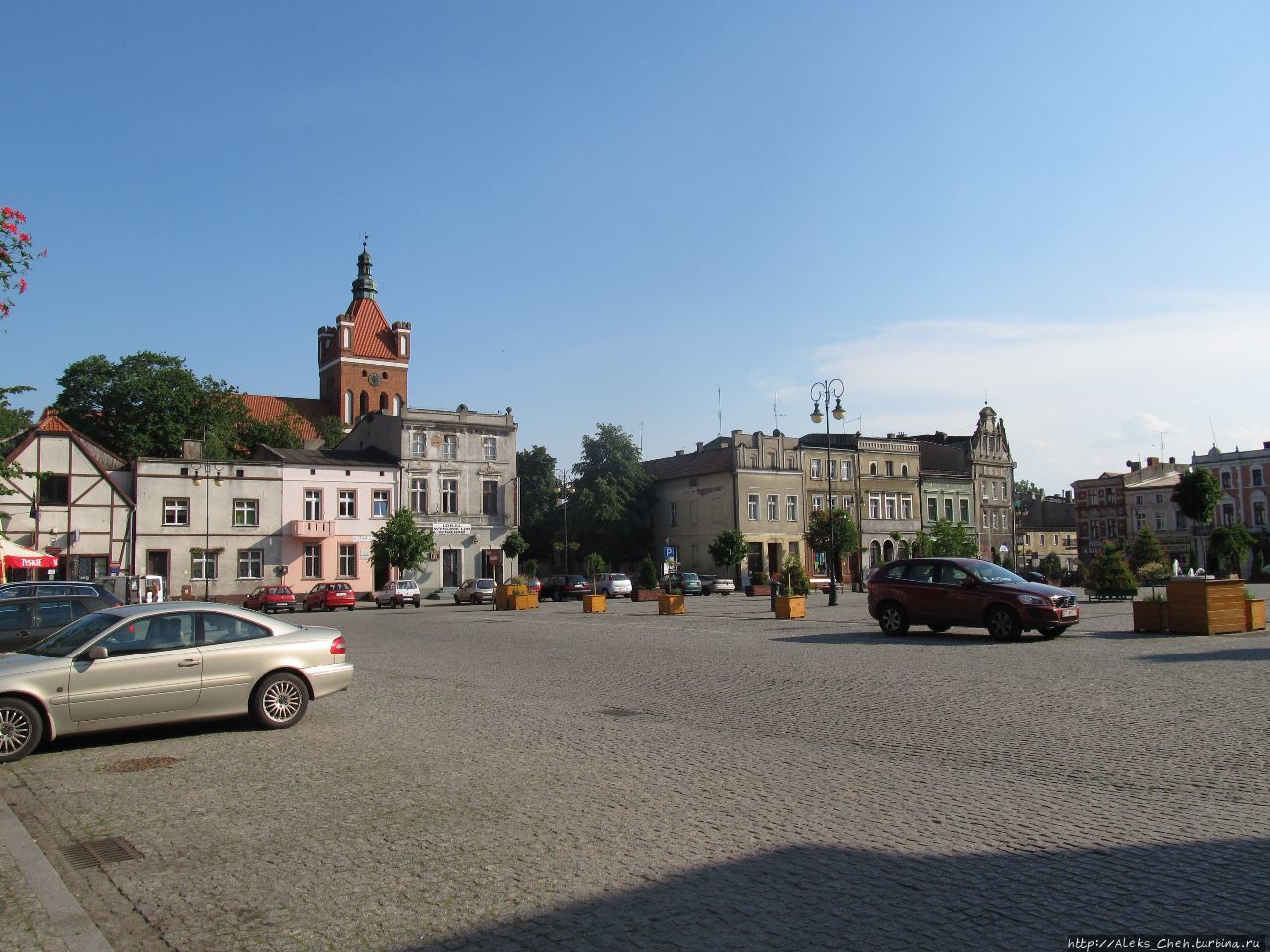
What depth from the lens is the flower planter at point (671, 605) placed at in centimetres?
3453

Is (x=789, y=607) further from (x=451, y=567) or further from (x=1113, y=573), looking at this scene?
(x=451, y=567)

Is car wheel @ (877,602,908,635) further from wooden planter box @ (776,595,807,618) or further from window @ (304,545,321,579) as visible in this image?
window @ (304,545,321,579)

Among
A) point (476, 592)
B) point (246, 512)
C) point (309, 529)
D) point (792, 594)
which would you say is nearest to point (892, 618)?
point (792, 594)

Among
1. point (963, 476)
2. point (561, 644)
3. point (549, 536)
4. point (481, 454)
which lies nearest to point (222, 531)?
point (481, 454)

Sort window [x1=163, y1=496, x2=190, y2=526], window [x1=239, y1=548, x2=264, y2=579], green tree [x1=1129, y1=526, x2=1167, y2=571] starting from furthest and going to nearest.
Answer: window [x1=239, y1=548, x2=264, y2=579], window [x1=163, y1=496, x2=190, y2=526], green tree [x1=1129, y1=526, x2=1167, y2=571]

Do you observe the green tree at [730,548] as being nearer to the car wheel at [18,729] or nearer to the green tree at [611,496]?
the green tree at [611,496]

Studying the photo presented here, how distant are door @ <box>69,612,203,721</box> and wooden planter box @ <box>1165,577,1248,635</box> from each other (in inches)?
773

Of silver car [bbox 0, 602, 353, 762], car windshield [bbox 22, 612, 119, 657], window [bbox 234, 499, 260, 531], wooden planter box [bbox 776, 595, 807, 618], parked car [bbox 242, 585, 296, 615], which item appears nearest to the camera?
silver car [bbox 0, 602, 353, 762]

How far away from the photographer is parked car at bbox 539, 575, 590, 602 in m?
54.4

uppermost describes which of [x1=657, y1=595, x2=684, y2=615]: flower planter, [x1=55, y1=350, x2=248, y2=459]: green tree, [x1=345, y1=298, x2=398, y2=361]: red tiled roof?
[x1=345, y1=298, x2=398, y2=361]: red tiled roof

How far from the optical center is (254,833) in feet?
22.7

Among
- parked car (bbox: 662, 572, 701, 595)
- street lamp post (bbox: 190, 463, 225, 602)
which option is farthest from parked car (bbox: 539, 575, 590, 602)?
street lamp post (bbox: 190, 463, 225, 602)

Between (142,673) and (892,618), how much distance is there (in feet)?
53.7

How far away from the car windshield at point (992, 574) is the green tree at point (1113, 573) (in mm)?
13312
